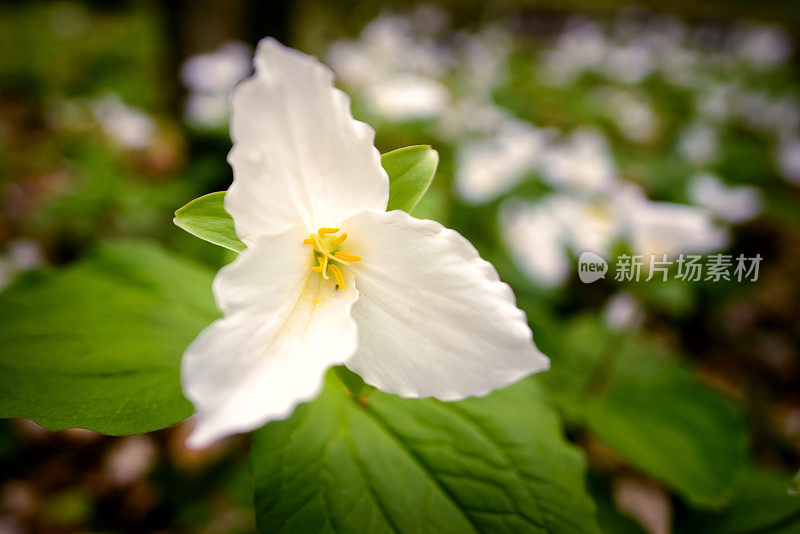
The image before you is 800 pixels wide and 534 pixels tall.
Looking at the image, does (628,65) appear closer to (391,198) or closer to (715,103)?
(715,103)

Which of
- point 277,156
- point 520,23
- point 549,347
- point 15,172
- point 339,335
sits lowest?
point 15,172

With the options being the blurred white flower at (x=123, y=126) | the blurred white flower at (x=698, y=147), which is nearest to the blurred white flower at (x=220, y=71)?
the blurred white flower at (x=123, y=126)

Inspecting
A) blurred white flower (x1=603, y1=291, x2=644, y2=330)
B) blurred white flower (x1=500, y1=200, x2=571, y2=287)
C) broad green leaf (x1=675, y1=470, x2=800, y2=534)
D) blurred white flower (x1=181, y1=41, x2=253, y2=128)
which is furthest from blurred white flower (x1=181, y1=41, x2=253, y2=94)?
broad green leaf (x1=675, y1=470, x2=800, y2=534)

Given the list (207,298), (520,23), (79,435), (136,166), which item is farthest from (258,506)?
(520,23)

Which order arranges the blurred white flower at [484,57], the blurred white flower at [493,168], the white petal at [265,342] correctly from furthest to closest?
the blurred white flower at [484,57], the blurred white flower at [493,168], the white petal at [265,342]

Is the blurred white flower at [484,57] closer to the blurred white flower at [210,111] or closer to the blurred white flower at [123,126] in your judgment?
the blurred white flower at [210,111]

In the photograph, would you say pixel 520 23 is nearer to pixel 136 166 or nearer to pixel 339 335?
pixel 136 166

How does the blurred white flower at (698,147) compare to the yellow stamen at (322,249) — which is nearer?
the yellow stamen at (322,249)
